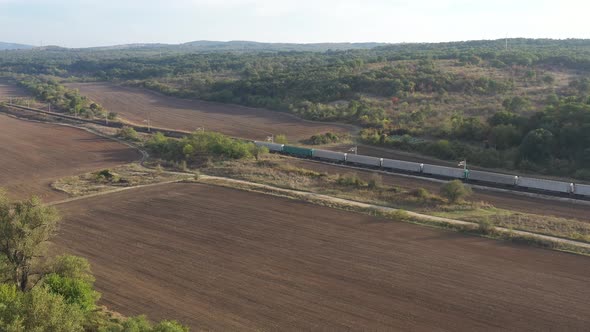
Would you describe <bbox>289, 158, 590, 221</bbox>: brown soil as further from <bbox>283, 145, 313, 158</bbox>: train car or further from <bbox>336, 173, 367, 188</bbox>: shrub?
<bbox>283, 145, 313, 158</bbox>: train car

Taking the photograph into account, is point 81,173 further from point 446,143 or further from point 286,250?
point 446,143

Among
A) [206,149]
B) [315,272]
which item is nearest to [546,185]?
[315,272]

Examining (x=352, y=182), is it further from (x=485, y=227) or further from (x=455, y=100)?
(x=455, y=100)

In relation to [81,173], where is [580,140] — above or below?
above

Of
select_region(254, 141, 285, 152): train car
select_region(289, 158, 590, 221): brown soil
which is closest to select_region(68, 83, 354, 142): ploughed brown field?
select_region(254, 141, 285, 152): train car

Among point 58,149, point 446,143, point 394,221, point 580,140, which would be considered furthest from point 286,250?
point 58,149

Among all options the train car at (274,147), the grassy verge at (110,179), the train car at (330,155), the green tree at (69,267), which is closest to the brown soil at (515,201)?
the train car at (330,155)
